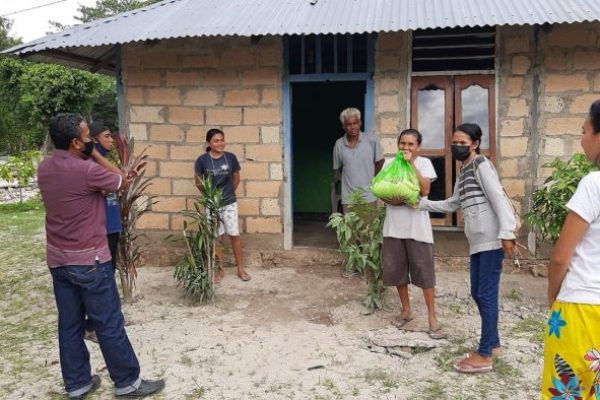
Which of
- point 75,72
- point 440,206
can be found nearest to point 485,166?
point 440,206

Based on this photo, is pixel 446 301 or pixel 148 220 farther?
pixel 148 220

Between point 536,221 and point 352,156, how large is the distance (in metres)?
1.76

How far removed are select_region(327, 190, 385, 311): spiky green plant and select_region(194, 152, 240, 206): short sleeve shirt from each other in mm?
1198

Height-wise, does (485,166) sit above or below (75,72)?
below

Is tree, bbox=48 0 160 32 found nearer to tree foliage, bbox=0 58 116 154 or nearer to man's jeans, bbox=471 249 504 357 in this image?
tree foliage, bbox=0 58 116 154

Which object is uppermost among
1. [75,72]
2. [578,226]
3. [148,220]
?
[75,72]

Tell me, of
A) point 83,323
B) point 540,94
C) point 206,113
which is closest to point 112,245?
point 83,323

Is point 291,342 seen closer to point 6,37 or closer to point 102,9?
point 6,37

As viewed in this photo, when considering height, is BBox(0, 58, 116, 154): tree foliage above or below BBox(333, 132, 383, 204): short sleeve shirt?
above

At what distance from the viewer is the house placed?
5.19 m

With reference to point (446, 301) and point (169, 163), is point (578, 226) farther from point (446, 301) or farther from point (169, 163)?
point (169, 163)

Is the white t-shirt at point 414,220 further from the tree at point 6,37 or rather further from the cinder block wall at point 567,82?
the tree at point 6,37

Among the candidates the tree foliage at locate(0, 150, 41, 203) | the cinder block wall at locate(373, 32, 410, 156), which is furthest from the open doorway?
the tree foliage at locate(0, 150, 41, 203)

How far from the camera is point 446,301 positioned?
4852 millimetres
